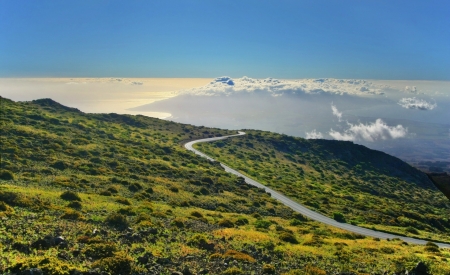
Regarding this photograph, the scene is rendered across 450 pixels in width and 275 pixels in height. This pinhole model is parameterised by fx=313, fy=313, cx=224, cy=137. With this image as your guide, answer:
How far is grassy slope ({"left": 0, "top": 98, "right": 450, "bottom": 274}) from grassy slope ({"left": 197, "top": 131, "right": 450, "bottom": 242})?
18.7 meters

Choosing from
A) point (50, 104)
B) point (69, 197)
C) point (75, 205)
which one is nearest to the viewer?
point (75, 205)

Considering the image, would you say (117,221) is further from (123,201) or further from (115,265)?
(123,201)

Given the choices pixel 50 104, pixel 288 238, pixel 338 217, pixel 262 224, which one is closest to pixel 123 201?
pixel 262 224

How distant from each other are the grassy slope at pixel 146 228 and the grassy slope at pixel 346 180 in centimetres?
1871

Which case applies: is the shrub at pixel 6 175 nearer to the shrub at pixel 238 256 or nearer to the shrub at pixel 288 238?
the shrub at pixel 238 256

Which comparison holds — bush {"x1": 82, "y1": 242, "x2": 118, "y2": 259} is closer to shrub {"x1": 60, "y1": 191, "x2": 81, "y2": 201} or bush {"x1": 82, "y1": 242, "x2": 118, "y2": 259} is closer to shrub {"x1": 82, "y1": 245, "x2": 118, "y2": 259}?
shrub {"x1": 82, "y1": 245, "x2": 118, "y2": 259}

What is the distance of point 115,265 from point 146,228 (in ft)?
27.4

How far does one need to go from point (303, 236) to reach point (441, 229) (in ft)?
151

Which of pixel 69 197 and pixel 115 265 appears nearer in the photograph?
pixel 115 265

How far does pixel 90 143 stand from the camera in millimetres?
71625

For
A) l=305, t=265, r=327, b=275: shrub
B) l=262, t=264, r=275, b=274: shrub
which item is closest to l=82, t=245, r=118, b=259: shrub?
l=262, t=264, r=275, b=274: shrub

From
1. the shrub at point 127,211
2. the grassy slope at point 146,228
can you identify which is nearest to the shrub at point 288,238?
the grassy slope at point 146,228

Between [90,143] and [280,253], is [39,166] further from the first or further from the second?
[280,253]

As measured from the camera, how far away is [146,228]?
2475cm
